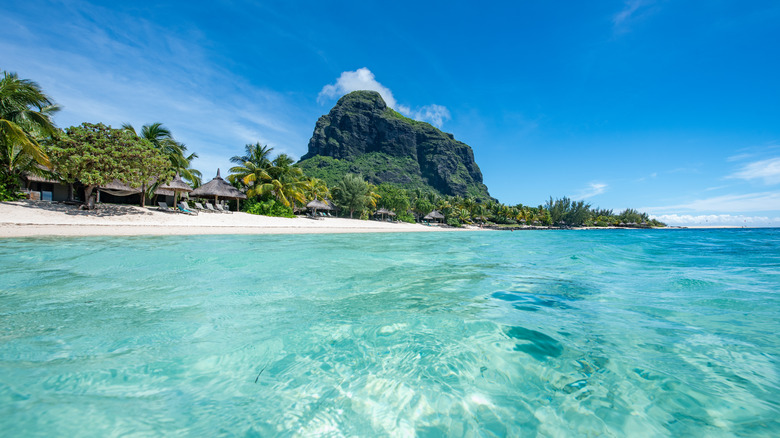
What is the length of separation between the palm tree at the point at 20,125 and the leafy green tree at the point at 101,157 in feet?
2.89

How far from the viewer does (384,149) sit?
13612cm

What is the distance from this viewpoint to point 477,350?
3.01 m

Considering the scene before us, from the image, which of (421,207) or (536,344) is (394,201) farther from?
(536,344)

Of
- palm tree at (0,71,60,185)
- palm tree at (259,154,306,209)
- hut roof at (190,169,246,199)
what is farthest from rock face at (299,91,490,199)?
palm tree at (0,71,60,185)

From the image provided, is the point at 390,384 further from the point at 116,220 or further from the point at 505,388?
the point at 116,220

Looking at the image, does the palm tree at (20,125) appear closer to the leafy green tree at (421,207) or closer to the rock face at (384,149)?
the leafy green tree at (421,207)

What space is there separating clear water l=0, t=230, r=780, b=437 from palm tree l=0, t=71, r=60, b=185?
52.4 feet

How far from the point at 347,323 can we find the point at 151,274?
5.14 meters

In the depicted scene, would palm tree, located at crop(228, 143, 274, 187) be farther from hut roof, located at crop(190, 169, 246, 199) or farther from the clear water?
the clear water

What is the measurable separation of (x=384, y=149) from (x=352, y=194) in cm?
9543

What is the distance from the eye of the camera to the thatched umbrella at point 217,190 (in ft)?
91.5

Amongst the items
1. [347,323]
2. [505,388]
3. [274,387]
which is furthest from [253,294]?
[505,388]

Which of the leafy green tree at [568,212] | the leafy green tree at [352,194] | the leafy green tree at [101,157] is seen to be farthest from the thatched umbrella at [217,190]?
the leafy green tree at [568,212]

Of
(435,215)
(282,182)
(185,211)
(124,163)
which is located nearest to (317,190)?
(282,182)
